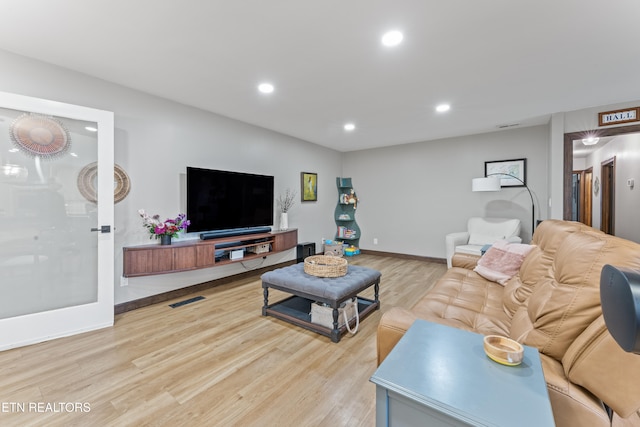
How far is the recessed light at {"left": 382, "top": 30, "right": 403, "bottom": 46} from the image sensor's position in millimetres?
1950

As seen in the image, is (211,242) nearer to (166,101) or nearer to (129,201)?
(129,201)

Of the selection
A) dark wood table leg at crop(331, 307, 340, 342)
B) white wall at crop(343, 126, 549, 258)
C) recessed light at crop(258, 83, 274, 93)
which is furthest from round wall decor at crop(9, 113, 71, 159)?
white wall at crop(343, 126, 549, 258)

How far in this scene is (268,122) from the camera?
161 inches

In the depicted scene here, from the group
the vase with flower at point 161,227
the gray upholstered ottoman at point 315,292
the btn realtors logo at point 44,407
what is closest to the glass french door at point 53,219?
the vase with flower at point 161,227

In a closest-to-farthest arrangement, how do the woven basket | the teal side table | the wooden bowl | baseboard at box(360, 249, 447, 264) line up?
the teal side table, the wooden bowl, the woven basket, baseboard at box(360, 249, 447, 264)

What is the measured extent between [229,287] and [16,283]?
1.97 meters

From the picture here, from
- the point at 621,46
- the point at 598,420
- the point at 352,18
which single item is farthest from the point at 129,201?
the point at 621,46

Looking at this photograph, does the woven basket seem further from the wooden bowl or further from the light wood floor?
the wooden bowl

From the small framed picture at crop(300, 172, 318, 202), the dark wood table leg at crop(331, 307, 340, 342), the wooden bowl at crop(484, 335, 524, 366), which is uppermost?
the small framed picture at crop(300, 172, 318, 202)

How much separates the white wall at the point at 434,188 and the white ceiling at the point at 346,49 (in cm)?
118

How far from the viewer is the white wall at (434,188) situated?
4.45 metres

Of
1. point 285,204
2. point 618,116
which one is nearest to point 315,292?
point 285,204

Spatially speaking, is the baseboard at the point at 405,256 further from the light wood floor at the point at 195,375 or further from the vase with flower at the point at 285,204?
the light wood floor at the point at 195,375

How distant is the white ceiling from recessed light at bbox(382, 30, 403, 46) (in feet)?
0.16
